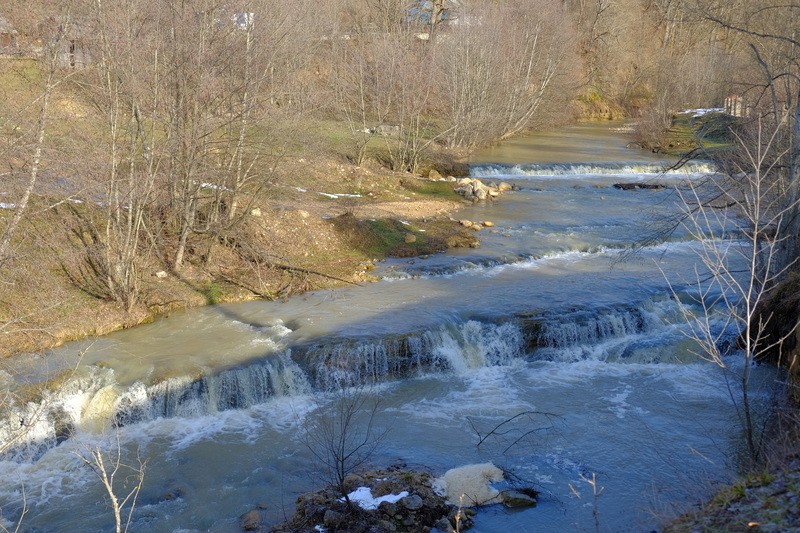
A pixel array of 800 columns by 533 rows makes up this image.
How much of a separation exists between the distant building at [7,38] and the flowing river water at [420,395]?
208 inches

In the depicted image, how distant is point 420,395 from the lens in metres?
12.1

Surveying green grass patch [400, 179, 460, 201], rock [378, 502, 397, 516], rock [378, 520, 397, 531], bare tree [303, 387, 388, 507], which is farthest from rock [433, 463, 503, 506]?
green grass patch [400, 179, 460, 201]

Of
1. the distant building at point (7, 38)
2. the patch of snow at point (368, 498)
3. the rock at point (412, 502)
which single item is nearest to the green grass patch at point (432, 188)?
the distant building at point (7, 38)

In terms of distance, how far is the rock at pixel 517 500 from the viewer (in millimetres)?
8789

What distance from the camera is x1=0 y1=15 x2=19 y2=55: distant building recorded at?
12734 millimetres

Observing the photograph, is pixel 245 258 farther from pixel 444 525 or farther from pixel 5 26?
pixel 444 525

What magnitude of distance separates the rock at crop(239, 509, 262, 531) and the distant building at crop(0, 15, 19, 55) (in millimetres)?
8849

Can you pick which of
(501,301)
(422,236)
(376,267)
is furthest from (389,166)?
(501,301)

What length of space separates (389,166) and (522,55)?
11680mm

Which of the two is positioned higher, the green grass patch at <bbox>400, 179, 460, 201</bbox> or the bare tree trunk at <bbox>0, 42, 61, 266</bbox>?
the bare tree trunk at <bbox>0, 42, 61, 266</bbox>

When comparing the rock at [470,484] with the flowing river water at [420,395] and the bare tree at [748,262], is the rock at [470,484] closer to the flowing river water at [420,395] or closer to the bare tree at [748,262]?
the flowing river water at [420,395]

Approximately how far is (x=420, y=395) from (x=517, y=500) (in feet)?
11.6

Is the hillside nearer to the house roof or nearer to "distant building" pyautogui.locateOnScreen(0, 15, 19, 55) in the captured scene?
"distant building" pyautogui.locateOnScreen(0, 15, 19, 55)

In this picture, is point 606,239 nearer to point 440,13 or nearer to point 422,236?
point 422,236
